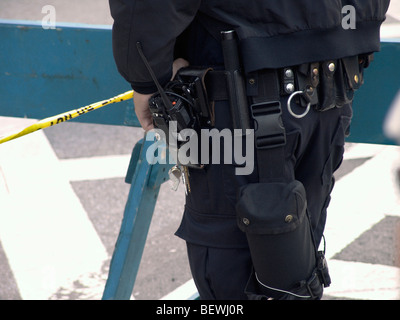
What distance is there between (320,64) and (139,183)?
0.97m

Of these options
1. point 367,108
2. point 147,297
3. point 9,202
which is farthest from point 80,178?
point 367,108

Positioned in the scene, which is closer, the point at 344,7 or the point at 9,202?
the point at 344,7

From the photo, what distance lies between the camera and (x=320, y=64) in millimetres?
1952

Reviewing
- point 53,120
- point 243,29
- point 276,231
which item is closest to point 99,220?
point 53,120

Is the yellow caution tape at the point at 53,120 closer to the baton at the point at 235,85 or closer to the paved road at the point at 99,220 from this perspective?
the baton at the point at 235,85

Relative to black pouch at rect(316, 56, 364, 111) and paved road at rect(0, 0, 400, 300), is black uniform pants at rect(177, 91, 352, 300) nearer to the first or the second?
black pouch at rect(316, 56, 364, 111)

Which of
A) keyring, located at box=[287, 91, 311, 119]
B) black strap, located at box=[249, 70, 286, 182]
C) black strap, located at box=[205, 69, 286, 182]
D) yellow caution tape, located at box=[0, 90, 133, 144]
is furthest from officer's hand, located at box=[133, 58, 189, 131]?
yellow caution tape, located at box=[0, 90, 133, 144]

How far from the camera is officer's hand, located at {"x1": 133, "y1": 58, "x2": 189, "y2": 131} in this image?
1.99 meters

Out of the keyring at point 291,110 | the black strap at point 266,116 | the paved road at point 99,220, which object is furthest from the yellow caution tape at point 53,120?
the paved road at point 99,220

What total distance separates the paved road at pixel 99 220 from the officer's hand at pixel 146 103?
5.32ft

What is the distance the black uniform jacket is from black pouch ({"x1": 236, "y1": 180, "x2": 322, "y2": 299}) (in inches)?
13.9

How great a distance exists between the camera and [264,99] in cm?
189

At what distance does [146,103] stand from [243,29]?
0.38 meters
